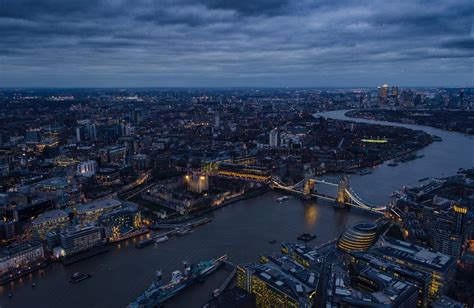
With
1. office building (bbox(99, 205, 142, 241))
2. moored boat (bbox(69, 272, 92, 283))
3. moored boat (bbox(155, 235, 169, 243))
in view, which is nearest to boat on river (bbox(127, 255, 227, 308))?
moored boat (bbox(69, 272, 92, 283))

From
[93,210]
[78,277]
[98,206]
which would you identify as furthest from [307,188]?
[78,277]

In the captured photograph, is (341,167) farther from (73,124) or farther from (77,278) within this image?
(73,124)

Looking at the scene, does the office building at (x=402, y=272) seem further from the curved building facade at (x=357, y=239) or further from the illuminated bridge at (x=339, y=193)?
the illuminated bridge at (x=339, y=193)

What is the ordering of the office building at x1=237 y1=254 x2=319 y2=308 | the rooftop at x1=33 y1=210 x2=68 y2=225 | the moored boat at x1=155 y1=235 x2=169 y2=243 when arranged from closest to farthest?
the office building at x1=237 y1=254 x2=319 y2=308 → the moored boat at x1=155 y1=235 x2=169 y2=243 → the rooftop at x1=33 y1=210 x2=68 y2=225

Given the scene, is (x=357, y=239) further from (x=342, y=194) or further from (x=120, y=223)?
(x=120, y=223)

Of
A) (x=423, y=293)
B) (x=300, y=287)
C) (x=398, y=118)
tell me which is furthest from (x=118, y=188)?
(x=398, y=118)

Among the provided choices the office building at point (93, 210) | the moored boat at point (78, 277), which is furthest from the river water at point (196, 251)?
the office building at point (93, 210)

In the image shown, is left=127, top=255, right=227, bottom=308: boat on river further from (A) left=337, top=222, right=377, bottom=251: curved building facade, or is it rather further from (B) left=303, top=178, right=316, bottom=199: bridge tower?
(B) left=303, top=178, right=316, bottom=199: bridge tower
